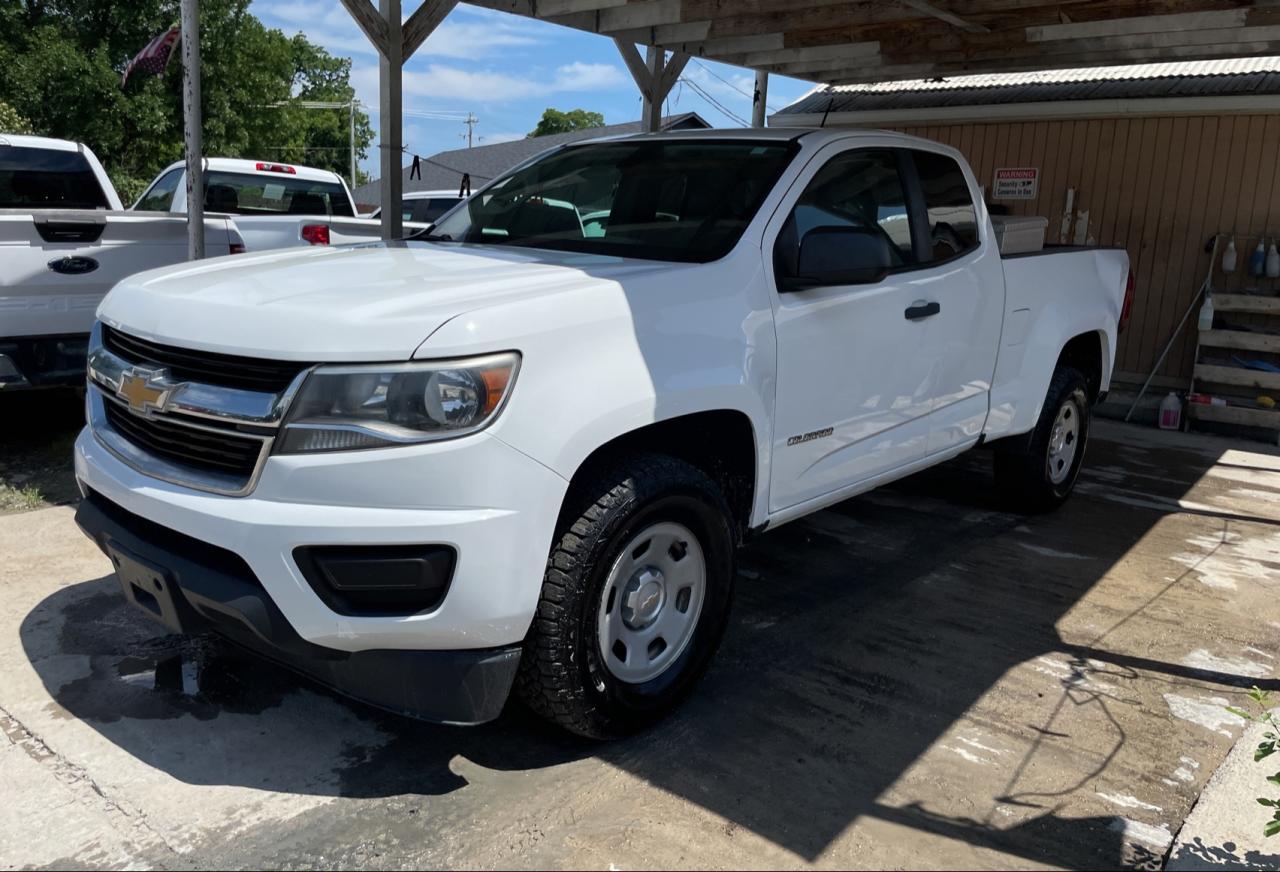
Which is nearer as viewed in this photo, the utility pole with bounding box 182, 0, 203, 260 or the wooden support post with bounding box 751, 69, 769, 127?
the utility pole with bounding box 182, 0, 203, 260

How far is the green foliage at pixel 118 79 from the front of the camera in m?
24.4

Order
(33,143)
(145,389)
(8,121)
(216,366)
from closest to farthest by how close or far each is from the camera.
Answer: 1. (216,366)
2. (145,389)
3. (33,143)
4. (8,121)

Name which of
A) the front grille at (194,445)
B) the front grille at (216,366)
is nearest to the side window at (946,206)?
the front grille at (216,366)

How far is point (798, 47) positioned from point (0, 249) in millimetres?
6679

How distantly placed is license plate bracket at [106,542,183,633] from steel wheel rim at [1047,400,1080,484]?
186 inches

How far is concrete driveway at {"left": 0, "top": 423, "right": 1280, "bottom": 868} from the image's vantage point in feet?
9.09

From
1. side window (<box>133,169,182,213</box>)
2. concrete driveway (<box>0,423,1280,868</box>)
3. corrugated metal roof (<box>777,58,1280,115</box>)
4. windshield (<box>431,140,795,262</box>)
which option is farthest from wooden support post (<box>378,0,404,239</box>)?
corrugated metal roof (<box>777,58,1280,115</box>)

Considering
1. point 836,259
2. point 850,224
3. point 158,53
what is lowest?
point 836,259

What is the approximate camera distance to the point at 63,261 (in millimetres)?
5410

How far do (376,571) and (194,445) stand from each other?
2.29 feet

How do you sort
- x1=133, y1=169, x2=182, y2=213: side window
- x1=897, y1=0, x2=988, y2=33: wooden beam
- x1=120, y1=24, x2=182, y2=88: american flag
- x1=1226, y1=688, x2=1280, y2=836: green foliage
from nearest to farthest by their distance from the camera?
x1=1226, y1=688, x2=1280, y2=836: green foliage, x1=897, y1=0, x2=988, y2=33: wooden beam, x1=120, y1=24, x2=182, y2=88: american flag, x1=133, y1=169, x2=182, y2=213: side window

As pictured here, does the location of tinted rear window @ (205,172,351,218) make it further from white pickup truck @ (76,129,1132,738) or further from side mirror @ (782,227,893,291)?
side mirror @ (782,227,893,291)

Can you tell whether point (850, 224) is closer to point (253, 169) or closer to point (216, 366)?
point (216, 366)

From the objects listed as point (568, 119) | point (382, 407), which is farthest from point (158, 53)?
point (568, 119)
